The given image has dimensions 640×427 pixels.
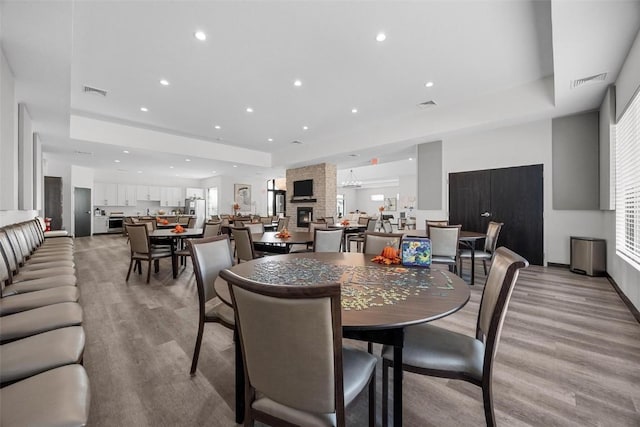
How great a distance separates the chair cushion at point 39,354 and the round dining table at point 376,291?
643 millimetres

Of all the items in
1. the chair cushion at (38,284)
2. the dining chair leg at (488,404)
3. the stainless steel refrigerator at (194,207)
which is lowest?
the dining chair leg at (488,404)

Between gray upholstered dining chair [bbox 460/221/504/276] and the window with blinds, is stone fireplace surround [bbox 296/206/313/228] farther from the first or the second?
the window with blinds

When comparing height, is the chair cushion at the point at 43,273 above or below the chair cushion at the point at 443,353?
above

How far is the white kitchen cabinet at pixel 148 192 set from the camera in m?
12.2

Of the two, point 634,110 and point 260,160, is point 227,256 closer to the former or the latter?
point 634,110

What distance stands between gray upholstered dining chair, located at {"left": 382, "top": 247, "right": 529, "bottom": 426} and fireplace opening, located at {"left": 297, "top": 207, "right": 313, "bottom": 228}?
8323 millimetres

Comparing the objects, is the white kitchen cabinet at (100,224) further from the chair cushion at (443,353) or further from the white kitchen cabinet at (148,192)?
the chair cushion at (443,353)

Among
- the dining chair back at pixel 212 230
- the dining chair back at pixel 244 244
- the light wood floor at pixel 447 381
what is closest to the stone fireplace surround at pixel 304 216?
the dining chair back at pixel 212 230

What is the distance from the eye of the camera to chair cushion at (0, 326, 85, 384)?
106 cm

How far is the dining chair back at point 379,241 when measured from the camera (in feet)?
8.31

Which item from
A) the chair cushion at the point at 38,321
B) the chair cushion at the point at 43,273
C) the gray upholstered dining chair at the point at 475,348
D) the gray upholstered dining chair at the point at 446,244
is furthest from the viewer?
the gray upholstered dining chair at the point at 446,244

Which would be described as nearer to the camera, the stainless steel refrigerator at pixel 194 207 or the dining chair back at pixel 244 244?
the dining chair back at pixel 244 244

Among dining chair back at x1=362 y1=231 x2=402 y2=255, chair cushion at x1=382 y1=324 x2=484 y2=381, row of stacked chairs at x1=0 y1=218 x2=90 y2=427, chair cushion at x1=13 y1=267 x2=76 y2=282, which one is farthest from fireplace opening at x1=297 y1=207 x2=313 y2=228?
chair cushion at x1=382 y1=324 x2=484 y2=381

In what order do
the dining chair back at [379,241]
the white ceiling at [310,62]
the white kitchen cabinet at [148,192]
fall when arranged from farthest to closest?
the white kitchen cabinet at [148,192] → the white ceiling at [310,62] → the dining chair back at [379,241]
